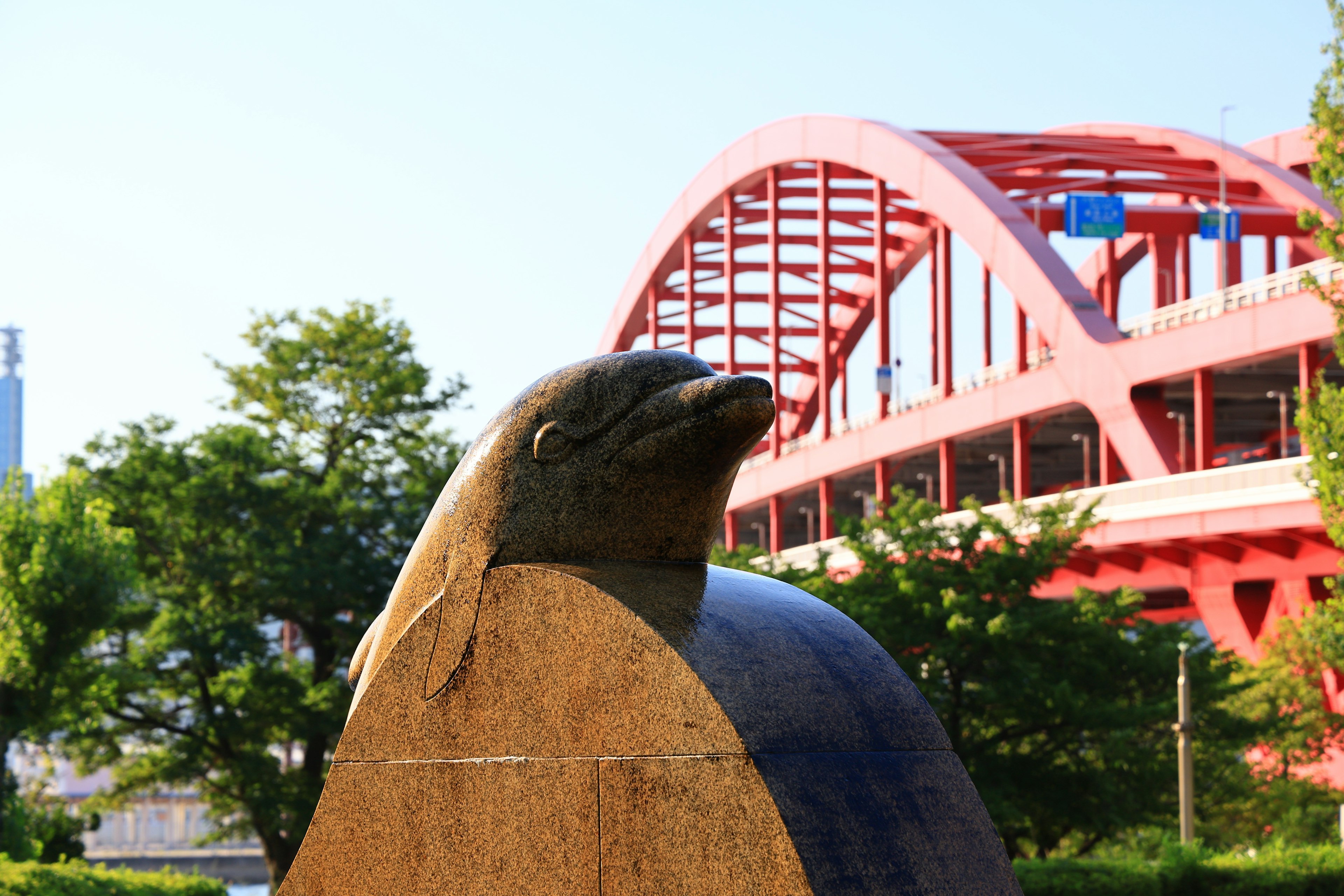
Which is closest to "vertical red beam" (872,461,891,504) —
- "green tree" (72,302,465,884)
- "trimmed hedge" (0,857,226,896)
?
"green tree" (72,302,465,884)

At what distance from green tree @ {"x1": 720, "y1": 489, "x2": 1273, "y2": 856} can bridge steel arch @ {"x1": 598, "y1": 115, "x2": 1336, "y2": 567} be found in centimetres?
1123

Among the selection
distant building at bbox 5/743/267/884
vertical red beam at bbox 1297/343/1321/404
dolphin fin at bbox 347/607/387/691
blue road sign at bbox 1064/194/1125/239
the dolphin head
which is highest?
blue road sign at bbox 1064/194/1125/239

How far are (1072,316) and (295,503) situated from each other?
1976 centimetres

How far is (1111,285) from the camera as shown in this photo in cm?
5228

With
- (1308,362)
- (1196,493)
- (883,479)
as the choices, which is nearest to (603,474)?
(1196,493)

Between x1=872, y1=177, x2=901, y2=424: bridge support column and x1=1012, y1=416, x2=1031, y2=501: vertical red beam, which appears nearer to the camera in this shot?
x1=1012, y1=416, x2=1031, y2=501: vertical red beam

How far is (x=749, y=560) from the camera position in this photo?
27406 mm

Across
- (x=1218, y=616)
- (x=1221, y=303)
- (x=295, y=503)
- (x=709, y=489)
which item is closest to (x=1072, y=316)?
(x=1221, y=303)

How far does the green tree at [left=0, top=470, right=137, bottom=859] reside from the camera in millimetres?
18641

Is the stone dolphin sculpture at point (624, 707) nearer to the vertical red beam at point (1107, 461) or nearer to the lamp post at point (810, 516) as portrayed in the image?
the vertical red beam at point (1107, 461)

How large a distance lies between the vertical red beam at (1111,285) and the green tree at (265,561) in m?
33.8

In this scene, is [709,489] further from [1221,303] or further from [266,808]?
[1221,303]

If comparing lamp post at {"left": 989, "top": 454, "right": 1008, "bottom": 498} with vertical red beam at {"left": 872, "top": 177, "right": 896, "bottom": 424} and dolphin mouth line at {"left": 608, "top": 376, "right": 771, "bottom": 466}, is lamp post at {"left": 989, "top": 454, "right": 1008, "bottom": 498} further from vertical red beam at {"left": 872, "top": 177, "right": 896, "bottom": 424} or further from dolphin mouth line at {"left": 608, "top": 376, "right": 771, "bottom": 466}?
dolphin mouth line at {"left": 608, "top": 376, "right": 771, "bottom": 466}

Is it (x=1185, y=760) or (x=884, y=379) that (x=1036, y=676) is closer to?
(x=1185, y=760)
